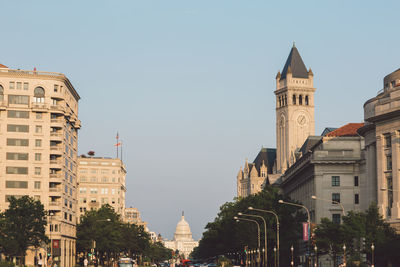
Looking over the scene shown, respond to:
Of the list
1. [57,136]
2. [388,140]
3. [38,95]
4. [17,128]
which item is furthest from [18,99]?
[388,140]

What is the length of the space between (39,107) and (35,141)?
5.90m

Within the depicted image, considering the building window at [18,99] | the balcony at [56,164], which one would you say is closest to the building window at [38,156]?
the balcony at [56,164]

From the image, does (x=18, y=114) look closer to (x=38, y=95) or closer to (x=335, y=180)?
(x=38, y=95)

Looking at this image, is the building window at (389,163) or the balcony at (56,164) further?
the balcony at (56,164)

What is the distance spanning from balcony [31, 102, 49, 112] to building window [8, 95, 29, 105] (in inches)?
55.4

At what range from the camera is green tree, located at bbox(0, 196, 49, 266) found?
106500 mm

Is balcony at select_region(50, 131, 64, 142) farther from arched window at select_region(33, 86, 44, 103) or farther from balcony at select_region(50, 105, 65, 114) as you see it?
arched window at select_region(33, 86, 44, 103)

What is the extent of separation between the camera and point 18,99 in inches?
5027

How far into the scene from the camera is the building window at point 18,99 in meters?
127

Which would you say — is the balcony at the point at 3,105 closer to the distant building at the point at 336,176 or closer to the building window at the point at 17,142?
the building window at the point at 17,142

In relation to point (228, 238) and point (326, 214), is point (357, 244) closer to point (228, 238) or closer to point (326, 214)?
point (326, 214)

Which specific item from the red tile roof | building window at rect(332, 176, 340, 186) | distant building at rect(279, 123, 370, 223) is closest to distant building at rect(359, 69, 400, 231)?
distant building at rect(279, 123, 370, 223)

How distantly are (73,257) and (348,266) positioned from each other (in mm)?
74623

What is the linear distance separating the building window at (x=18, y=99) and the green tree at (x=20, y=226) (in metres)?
23.9
